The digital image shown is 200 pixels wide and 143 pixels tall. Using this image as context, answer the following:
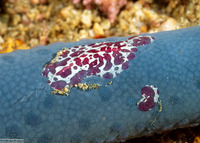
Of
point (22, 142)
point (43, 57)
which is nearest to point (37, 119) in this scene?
point (22, 142)

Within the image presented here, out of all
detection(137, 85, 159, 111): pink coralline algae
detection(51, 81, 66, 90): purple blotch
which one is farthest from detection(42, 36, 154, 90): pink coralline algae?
detection(137, 85, 159, 111): pink coralline algae

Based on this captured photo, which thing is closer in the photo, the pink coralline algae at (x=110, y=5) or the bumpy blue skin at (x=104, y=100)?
the bumpy blue skin at (x=104, y=100)

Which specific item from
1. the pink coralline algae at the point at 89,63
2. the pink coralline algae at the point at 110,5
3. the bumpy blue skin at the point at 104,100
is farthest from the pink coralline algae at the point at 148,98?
the pink coralline algae at the point at 110,5

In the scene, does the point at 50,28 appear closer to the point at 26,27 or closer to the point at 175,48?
the point at 26,27

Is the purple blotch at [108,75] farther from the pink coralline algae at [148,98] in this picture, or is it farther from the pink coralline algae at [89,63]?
the pink coralline algae at [148,98]

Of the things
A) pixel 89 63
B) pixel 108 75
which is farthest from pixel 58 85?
pixel 108 75

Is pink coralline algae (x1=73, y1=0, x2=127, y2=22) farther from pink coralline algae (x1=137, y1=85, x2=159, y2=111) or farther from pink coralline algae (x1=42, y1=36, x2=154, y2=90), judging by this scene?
pink coralline algae (x1=137, y1=85, x2=159, y2=111)

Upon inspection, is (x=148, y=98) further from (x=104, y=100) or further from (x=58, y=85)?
(x=58, y=85)
